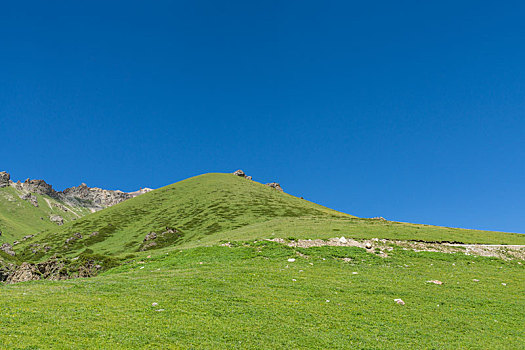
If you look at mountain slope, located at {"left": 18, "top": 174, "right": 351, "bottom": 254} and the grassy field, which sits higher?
mountain slope, located at {"left": 18, "top": 174, "right": 351, "bottom": 254}

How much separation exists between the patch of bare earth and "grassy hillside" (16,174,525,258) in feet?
10.6

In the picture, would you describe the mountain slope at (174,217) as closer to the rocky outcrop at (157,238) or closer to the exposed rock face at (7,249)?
the rocky outcrop at (157,238)

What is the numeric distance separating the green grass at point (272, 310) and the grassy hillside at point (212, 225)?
1777 centimetres

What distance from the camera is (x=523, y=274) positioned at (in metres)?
29.5

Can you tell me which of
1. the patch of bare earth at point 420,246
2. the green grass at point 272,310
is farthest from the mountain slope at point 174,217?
the green grass at point 272,310

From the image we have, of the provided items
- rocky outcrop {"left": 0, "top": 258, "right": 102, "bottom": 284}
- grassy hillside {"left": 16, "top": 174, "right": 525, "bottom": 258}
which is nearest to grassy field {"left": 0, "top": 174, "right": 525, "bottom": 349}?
rocky outcrop {"left": 0, "top": 258, "right": 102, "bottom": 284}

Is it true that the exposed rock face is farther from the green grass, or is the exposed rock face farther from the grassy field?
the green grass

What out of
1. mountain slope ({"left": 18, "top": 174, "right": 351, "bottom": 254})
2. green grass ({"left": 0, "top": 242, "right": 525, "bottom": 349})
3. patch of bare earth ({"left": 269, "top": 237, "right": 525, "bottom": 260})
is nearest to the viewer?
green grass ({"left": 0, "top": 242, "right": 525, "bottom": 349})

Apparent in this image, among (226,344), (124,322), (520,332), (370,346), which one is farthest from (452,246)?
(124,322)

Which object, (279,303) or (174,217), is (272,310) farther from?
(174,217)

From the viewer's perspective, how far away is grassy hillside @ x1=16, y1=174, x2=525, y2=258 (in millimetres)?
48094

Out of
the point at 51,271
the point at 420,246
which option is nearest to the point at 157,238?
the point at 51,271

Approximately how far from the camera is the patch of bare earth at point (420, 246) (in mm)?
36938

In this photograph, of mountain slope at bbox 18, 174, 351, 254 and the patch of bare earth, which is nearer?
the patch of bare earth
